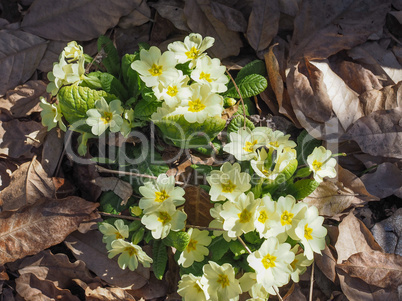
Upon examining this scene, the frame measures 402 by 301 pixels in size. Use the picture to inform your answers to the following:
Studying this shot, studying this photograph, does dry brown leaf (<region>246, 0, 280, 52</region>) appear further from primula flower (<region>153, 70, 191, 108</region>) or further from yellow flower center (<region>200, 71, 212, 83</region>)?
primula flower (<region>153, 70, 191, 108</region>)

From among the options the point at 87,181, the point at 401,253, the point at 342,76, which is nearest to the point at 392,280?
the point at 401,253

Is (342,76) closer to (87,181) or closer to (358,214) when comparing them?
(358,214)

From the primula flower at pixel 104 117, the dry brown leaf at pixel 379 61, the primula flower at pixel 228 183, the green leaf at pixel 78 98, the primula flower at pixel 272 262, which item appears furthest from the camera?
the dry brown leaf at pixel 379 61

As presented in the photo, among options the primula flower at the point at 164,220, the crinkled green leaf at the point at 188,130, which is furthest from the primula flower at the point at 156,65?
the primula flower at the point at 164,220

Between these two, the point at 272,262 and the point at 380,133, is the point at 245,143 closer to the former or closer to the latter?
the point at 272,262

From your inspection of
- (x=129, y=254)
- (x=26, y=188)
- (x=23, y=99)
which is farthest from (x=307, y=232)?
(x=23, y=99)

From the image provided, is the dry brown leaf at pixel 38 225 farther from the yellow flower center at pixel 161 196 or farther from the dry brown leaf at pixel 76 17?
the dry brown leaf at pixel 76 17

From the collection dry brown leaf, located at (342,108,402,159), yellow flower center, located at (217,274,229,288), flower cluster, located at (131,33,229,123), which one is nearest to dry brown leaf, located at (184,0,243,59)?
flower cluster, located at (131,33,229,123)
